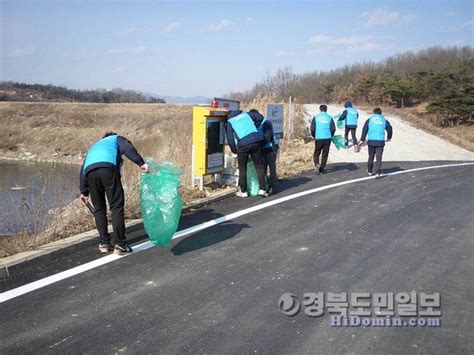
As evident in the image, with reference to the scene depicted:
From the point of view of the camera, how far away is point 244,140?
8438mm

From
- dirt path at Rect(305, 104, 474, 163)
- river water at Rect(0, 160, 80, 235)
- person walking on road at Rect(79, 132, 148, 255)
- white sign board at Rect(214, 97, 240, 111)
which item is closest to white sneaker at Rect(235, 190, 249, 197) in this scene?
white sign board at Rect(214, 97, 240, 111)

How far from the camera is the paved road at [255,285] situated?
142 inches

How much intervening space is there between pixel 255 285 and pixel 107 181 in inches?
84.3

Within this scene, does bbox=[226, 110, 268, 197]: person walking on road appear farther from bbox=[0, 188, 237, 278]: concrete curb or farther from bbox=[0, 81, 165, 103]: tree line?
bbox=[0, 81, 165, 103]: tree line

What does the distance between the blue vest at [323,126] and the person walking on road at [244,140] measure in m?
3.10

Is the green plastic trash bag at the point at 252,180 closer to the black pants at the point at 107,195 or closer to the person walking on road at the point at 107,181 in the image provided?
the person walking on road at the point at 107,181

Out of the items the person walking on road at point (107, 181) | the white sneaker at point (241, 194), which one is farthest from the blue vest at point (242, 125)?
the person walking on road at point (107, 181)

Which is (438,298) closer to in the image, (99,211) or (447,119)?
(99,211)

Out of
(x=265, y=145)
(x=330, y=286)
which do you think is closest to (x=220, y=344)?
(x=330, y=286)

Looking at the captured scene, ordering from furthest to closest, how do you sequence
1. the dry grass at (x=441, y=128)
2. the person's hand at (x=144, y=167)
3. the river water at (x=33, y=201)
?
the dry grass at (x=441, y=128) < the river water at (x=33, y=201) < the person's hand at (x=144, y=167)

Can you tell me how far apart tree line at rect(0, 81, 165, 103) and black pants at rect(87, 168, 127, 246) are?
7782 cm

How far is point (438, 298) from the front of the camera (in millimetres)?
4402

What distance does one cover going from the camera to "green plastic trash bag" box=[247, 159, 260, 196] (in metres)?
8.94
